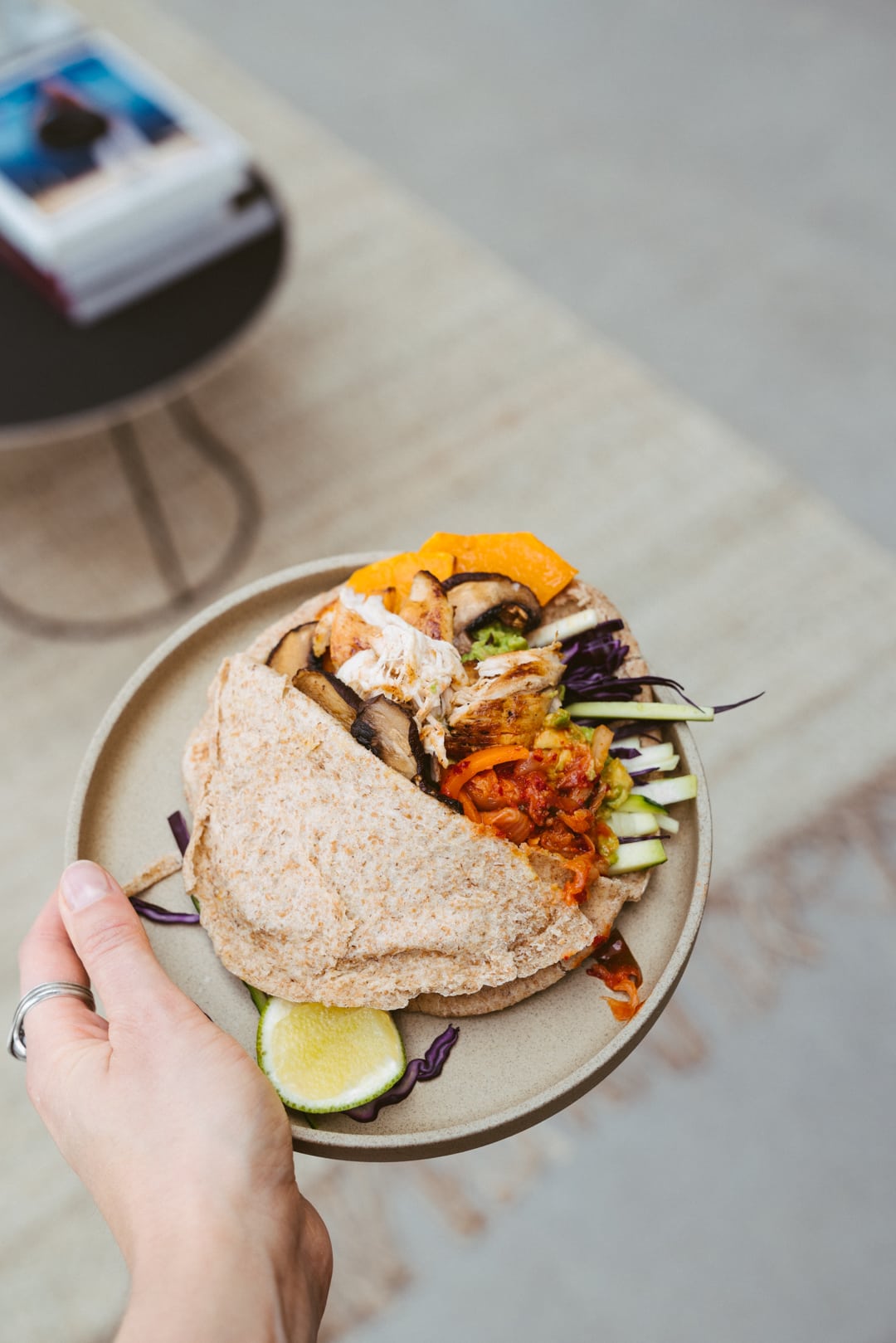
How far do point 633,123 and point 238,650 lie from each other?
12.8 feet

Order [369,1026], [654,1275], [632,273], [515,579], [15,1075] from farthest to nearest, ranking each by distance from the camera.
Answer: [632,273] < [15,1075] < [654,1275] < [515,579] < [369,1026]

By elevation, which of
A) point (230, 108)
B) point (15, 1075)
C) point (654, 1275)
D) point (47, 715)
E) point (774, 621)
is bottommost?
point (654, 1275)

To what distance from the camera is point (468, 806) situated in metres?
1.35

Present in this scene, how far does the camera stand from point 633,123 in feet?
15.0

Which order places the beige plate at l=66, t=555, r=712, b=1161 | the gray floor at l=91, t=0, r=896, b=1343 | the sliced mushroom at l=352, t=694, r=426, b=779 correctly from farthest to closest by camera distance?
1. the gray floor at l=91, t=0, r=896, b=1343
2. the sliced mushroom at l=352, t=694, r=426, b=779
3. the beige plate at l=66, t=555, r=712, b=1161

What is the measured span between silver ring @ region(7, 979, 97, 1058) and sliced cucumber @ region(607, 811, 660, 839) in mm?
689

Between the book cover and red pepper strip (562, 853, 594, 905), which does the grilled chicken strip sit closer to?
red pepper strip (562, 853, 594, 905)

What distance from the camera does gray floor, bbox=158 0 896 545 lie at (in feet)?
12.3

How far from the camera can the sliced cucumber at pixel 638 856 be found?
138 centimetres

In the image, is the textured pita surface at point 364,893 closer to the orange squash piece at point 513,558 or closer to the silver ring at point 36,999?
the silver ring at point 36,999

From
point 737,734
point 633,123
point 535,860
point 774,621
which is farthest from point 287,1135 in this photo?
point 633,123

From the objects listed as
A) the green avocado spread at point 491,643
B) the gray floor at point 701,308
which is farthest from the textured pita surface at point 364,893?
the gray floor at point 701,308

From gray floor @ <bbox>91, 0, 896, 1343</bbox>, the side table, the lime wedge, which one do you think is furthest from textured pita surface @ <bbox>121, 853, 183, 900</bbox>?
the side table

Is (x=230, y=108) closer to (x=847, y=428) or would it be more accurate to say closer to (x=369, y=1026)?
(x=847, y=428)
